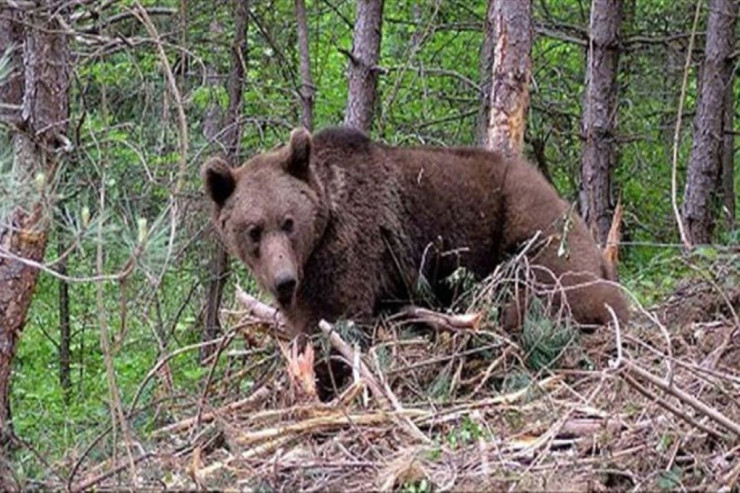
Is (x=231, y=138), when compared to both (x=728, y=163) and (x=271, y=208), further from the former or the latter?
(x=728, y=163)

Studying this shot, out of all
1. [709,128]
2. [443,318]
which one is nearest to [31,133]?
[443,318]

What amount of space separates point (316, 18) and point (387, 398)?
880 centimetres

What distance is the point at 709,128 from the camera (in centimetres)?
1399

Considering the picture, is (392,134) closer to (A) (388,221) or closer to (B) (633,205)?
(B) (633,205)

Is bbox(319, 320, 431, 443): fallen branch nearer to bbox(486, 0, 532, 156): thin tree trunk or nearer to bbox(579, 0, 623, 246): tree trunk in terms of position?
bbox(486, 0, 532, 156): thin tree trunk

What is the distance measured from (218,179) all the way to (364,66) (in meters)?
3.50

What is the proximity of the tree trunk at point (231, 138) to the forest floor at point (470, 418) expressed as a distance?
139 inches

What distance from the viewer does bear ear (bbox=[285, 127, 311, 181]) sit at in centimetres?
755

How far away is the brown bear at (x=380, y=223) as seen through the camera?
7.54 meters

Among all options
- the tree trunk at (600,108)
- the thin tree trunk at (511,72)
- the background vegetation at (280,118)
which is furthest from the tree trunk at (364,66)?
the tree trunk at (600,108)

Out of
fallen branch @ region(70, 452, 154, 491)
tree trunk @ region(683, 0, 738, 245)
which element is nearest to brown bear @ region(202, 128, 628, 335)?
fallen branch @ region(70, 452, 154, 491)

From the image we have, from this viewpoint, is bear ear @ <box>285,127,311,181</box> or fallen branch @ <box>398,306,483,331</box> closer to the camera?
fallen branch @ <box>398,306,483,331</box>

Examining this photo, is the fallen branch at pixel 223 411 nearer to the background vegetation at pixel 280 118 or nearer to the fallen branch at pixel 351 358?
the fallen branch at pixel 351 358

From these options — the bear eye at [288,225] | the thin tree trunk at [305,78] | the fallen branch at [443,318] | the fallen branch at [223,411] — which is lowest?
the fallen branch at [223,411]
